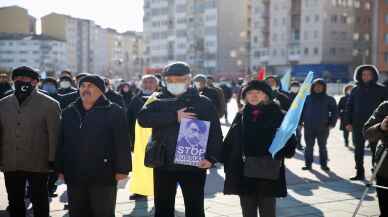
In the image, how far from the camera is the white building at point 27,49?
138 metres

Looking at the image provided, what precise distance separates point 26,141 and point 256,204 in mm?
2644

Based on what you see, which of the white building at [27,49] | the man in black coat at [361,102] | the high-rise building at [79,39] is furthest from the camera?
the high-rise building at [79,39]

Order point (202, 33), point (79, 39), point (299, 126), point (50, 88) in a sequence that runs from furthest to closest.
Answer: point (79, 39), point (202, 33), point (299, 126), point (50, 88)

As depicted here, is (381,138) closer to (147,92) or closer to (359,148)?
(147,92)

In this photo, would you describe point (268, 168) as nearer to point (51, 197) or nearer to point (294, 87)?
point (51, 197)

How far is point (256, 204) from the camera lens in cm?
580

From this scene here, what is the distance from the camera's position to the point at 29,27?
151750mm

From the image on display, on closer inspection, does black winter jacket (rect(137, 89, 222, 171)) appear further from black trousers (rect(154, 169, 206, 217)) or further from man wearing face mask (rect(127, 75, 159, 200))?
man wearing face mask (rect(127, 75, 159, 200))

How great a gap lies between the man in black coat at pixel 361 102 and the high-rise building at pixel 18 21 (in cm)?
12237

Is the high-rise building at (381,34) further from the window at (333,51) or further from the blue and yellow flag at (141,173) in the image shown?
the blue and yellow flag at (141,173)

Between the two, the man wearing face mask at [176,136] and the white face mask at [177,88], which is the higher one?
the white face mask at [177,88]

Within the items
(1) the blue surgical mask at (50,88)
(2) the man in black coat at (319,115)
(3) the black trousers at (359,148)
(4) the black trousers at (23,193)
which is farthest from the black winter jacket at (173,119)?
(2) the man in black coat at (319,115)

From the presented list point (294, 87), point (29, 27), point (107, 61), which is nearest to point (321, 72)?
point (294, 87)

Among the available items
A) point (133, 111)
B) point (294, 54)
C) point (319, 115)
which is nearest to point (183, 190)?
point (133, 111)
